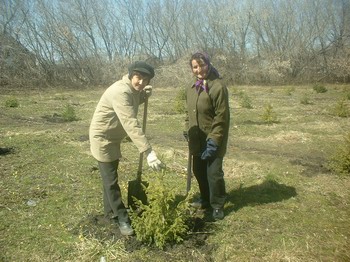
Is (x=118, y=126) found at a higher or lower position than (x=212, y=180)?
higher

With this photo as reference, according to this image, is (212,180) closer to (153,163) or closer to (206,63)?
(153,163)

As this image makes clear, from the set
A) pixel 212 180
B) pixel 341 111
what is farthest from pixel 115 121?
pixel 341 111

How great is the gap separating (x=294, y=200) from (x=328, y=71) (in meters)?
28.9

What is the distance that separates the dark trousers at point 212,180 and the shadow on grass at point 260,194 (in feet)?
1.23

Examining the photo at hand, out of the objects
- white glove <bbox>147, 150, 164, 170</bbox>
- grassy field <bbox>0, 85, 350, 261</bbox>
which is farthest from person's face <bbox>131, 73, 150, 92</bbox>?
grassy field <bbox>0, 85, 350, 261</bbox>

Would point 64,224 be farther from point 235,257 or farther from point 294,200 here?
point 294,200

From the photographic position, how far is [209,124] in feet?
13.6

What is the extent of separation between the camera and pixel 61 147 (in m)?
7.91

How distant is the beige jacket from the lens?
3.36 m

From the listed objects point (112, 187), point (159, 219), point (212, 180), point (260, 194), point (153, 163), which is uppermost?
point (153, 163)

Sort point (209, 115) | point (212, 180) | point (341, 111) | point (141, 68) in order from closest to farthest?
1. point (141, 68)
2. point (209, 115)
3. point (212, 180)
4. point (341, 111)

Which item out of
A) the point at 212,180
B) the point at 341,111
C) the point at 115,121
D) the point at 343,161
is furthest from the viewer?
the point at 341,111

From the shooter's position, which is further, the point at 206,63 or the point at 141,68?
the point at 206,63

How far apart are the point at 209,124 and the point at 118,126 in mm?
1183
